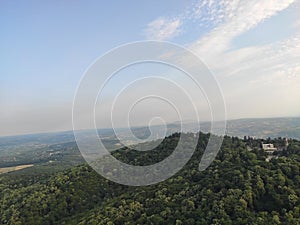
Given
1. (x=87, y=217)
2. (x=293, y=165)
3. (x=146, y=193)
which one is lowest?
(x=87, y=217)

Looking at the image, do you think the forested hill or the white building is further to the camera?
the white building

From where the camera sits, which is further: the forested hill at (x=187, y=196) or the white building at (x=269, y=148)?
the white building at (x=269, y=148)

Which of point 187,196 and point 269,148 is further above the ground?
point 269,148

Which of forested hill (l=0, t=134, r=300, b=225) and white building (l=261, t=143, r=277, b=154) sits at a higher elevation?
white building (l=261, t=143, r=277, b=154)

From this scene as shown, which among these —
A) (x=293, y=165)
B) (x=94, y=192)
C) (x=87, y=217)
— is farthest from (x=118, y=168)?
(x=293, y=165)

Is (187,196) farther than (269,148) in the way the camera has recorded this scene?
No

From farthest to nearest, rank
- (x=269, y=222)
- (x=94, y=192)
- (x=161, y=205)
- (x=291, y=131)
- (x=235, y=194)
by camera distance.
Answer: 1. (x=291, y=131)
2. (x=94, y=192)
3. (x=161, y=205)
4. (x=235, y=194)
5. (x=269, y=222)

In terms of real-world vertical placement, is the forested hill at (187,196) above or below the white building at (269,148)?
below

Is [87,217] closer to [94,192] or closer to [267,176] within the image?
[94,192]
